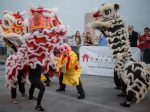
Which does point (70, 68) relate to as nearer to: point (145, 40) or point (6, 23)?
point (6, 23)

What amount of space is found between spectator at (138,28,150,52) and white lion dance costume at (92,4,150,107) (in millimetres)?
3316

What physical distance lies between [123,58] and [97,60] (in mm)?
3821

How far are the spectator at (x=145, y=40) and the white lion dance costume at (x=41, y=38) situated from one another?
4.78 m

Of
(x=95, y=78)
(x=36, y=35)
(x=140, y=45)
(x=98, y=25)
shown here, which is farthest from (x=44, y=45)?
(x=140, y=45)

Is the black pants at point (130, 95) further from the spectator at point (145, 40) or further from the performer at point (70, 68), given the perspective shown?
the spectator at point (145, 40)

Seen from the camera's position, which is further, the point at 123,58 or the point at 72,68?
the point at 72,68

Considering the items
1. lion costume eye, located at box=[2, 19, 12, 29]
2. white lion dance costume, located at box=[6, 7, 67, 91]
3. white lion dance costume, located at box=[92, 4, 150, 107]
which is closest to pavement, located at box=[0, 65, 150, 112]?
white lion dance costume, located at box=[92, 4, 150, 107]

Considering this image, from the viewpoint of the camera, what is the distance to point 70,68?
6.62 m

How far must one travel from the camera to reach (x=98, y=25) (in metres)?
6.41

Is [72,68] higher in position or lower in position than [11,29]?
lower

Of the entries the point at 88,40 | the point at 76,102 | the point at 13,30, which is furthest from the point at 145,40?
the point at 13,30

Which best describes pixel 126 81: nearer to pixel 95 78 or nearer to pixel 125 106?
pixel 125 106

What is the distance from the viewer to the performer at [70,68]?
648 centimetres

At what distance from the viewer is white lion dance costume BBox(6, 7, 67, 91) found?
512cm
